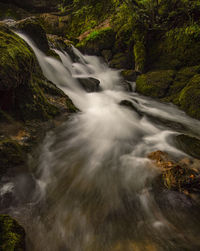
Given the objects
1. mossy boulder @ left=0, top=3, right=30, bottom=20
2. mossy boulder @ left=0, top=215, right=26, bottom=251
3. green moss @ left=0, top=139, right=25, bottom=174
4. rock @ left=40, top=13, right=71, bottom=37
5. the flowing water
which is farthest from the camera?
mossy boulder @ left=0, top=3, right=30, bottom=20

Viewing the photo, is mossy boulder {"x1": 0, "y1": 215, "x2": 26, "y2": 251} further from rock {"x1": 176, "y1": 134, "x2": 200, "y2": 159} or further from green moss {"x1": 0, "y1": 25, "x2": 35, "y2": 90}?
rock {"x1": 176, "y1": 134, "x2": 200, "y2": 159}

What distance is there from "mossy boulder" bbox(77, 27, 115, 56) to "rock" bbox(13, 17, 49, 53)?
18.5ft

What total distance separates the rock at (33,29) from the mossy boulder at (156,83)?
460cm

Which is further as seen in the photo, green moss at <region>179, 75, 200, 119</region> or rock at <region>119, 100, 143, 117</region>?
rock at <region>119, 100, 143, 117</region>

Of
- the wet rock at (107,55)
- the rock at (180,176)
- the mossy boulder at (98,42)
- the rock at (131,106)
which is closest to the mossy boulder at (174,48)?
the wet rock at (107,55)

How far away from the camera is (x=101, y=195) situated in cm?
251

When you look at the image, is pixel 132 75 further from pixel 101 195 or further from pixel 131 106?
pixel 101 195

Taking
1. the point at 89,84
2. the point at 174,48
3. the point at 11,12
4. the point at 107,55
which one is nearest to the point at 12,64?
the point at 89,84

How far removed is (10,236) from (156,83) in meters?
7.32

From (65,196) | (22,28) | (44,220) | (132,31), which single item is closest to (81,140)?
(65,196)

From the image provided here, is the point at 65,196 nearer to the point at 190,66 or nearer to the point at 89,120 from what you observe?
the point at 89,120

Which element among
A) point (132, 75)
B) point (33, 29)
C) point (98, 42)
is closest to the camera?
point (33, 29)

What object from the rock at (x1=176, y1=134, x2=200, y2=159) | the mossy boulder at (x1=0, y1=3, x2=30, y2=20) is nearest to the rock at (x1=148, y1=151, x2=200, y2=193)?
the rock at (x1=176, y1=134, x2=200, y2=159)

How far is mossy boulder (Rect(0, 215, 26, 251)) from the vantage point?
1.39 meters
